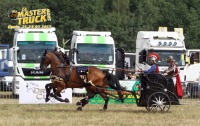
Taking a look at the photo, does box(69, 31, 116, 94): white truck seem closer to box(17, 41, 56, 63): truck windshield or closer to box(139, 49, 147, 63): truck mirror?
box(17, 41, 56, 63): truck windshield

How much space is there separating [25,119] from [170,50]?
1408cm

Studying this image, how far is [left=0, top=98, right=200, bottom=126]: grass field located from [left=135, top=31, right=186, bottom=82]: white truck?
8.24m

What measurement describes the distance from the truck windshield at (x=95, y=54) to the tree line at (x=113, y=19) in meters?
33.4

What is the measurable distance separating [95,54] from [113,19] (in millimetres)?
41215

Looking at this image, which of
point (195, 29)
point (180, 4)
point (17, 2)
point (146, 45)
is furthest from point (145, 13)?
point (146, 45)

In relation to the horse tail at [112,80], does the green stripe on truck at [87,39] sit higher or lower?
higher

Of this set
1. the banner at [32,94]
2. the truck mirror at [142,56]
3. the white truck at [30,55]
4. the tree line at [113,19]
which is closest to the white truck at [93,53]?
the white truck at [30,55]

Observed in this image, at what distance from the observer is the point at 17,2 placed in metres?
71.8

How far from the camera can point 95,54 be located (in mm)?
28375

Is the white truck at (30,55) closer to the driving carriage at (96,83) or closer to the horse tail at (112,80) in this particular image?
the driving carriage at (96,83)

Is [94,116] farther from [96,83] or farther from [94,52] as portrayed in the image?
[94,52]

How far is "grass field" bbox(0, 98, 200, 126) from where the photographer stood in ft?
51.8

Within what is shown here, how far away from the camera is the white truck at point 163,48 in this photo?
96.6 feet

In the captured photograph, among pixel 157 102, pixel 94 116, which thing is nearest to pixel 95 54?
pixel 157 102
